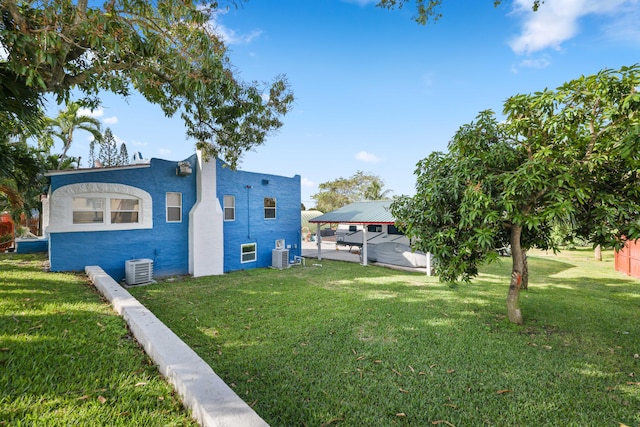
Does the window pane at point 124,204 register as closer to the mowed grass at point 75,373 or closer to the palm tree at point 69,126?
the mowed grass at point 75,373

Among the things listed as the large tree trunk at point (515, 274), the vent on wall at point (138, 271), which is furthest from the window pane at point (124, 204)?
the large tree trunk at point (515, 274)

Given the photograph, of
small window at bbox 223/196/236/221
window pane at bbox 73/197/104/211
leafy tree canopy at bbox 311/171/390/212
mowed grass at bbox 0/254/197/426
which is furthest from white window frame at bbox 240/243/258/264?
leafy tree canopy at bbox 311/171/390/212

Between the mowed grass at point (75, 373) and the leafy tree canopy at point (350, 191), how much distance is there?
3913 centimetres

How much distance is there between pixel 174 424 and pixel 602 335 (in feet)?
26.0

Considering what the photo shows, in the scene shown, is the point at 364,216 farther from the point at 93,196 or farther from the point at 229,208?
the point at 93,196

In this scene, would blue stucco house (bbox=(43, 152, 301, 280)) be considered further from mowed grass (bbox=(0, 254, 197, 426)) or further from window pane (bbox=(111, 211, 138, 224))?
mowed grass (bbox=(0, 254, 197, 426))

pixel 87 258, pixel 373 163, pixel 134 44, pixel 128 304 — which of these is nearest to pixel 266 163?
pixel 87 258

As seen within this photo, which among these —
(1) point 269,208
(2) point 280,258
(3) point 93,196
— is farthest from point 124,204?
(2) point 280,258

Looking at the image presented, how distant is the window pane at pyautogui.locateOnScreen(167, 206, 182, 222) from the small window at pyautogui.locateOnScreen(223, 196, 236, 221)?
6.74 ft

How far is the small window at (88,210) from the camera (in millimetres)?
9684

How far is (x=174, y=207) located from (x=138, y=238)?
6.08 ft

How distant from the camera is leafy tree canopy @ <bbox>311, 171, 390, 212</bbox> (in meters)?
42.8

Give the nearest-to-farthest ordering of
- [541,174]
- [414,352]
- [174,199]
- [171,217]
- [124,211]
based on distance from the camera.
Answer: [541,174]
[414,352]
[124,211]
[171,217]
[174,199]

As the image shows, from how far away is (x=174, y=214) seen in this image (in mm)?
12039
